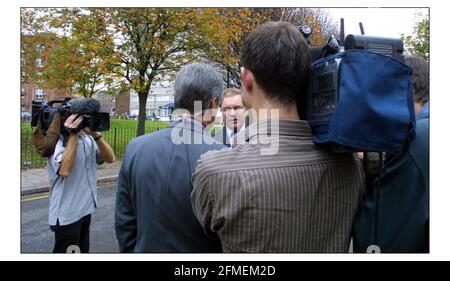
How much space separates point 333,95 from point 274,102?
7.4 inches

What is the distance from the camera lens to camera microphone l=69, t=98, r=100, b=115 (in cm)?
252

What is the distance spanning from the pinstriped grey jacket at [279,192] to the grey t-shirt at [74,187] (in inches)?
69.7

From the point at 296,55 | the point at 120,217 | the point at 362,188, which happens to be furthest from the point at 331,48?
the point at 120,217

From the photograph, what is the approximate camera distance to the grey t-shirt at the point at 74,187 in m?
2.55

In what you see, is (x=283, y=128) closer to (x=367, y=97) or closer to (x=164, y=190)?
(x=367, y=97)

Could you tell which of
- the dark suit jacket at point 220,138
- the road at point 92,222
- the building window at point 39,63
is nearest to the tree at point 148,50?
the building window at point 39,63

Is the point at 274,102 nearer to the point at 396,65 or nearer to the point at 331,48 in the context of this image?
the point at 331,48

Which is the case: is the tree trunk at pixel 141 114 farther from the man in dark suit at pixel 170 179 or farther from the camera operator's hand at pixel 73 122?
the man in dark suit at pixel 170 179

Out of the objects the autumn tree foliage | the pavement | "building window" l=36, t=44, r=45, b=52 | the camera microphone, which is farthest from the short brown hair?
"building window" l=36, t=44, r=45, b=52

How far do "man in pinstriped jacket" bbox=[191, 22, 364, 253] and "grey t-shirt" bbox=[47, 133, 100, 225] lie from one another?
1768 mm

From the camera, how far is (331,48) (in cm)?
104

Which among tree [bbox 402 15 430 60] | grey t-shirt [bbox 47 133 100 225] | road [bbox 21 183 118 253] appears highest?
tree [bbox 402 15 430 60]

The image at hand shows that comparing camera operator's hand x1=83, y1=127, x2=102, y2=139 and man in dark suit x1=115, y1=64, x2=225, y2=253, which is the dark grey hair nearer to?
man in dark suit x1=115, y1=64, x2=225, y2=253
